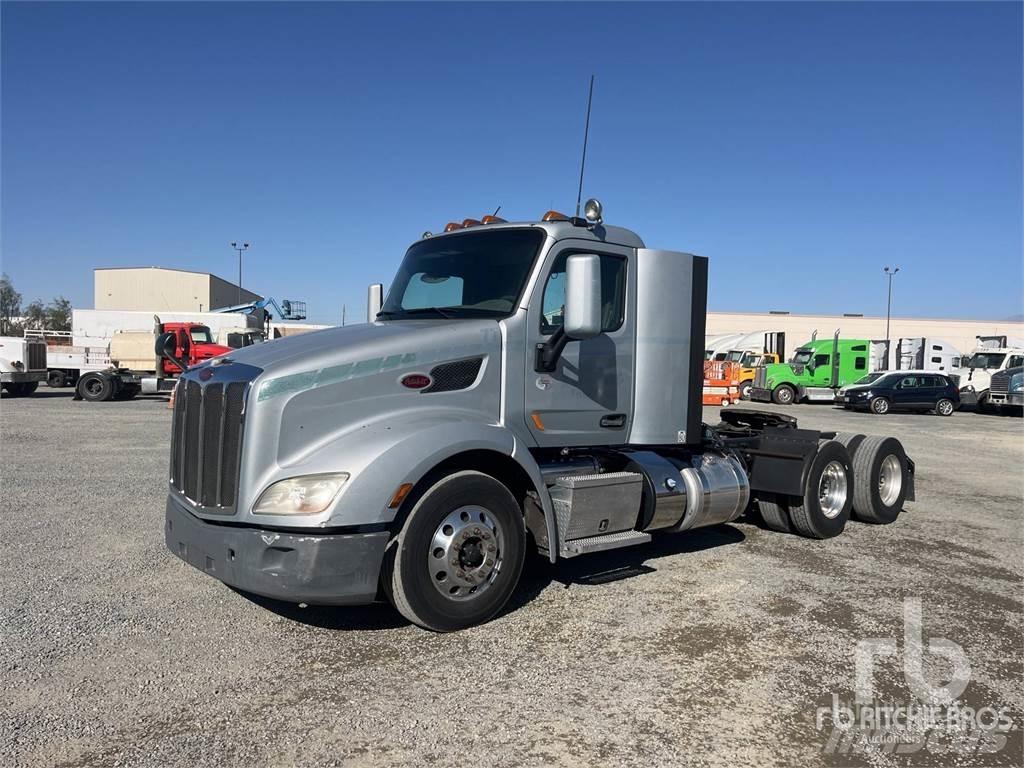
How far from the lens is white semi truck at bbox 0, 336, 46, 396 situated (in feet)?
82.8

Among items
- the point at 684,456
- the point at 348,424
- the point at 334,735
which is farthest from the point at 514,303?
the point at 334,735

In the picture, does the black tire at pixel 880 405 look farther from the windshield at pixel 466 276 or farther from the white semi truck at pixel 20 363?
the white semi truck at pixel 20 363

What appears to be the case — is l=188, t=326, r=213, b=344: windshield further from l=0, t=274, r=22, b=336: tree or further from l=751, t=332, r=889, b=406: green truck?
l=0, t=274, r=22, b=336: tree

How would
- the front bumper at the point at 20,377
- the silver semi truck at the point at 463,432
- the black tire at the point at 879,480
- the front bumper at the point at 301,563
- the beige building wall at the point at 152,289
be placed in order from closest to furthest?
the front bumper at the point at 301,563 < the silver semi truck at the point at 463,432 < the black tire at the point at 879,480 < the front bumper at the point at 20,377 < the beige building wall at the point at 152,289

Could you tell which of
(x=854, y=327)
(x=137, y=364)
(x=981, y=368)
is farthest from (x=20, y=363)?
(x=854, y=327)

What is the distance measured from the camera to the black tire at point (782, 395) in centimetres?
3175

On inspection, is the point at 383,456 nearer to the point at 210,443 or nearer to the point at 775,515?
the point at 210,443

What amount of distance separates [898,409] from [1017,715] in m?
27.3

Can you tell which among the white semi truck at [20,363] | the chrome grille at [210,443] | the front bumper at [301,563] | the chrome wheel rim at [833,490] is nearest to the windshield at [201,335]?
the white semi truck at [20,363]

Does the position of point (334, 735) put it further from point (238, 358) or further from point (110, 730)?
point (238, 358)

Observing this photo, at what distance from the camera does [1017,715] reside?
379 cm

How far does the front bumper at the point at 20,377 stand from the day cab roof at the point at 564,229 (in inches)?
978

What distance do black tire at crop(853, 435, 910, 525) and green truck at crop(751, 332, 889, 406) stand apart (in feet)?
79.1

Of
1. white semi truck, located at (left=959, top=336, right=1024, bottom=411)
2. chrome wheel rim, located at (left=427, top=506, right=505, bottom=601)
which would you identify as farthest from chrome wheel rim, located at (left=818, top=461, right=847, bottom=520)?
white semi truck, located at (left=959, top=336, right=1024, bottom=411)
